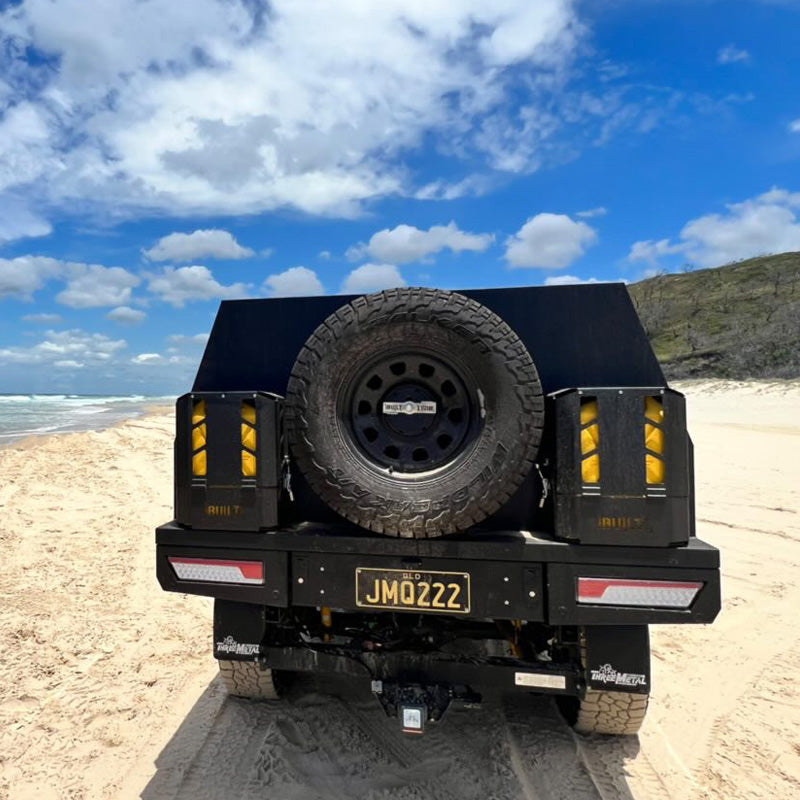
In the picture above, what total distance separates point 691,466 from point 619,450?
49cm

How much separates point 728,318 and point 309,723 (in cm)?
5302

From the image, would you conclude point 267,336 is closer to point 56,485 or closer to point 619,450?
point 619,450

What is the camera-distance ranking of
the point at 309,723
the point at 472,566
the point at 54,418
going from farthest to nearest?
1. the point at 54,418
2. the point at 309,723
3. the point at 472,566

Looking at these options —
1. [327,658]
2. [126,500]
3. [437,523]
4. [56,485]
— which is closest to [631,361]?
[437,523]

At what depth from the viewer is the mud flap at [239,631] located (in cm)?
261

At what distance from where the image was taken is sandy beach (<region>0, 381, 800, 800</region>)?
96.9 inches

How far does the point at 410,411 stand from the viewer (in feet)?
7.65

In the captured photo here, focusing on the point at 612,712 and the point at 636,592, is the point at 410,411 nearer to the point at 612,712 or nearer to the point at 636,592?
the point at 636,592

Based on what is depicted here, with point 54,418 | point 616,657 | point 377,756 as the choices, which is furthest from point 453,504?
point 54,418

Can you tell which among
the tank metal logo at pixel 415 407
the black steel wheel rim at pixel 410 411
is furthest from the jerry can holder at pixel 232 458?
the tank metal logo at pixel 415 407

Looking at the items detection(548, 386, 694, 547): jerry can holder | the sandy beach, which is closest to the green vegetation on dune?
the sandy beach

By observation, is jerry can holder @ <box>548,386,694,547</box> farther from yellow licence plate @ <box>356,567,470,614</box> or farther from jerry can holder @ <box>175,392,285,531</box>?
jerry can holder @ <box>175,392,285,531</box>

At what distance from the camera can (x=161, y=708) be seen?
3.04 m

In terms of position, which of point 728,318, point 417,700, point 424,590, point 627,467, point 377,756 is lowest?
point 377,756
